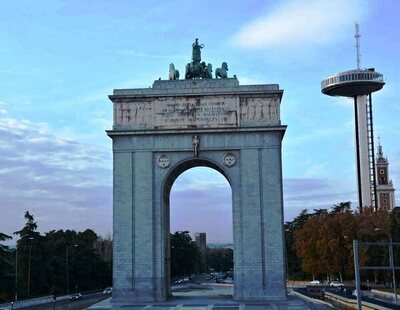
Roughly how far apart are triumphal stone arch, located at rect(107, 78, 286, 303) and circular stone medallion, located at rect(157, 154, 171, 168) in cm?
6

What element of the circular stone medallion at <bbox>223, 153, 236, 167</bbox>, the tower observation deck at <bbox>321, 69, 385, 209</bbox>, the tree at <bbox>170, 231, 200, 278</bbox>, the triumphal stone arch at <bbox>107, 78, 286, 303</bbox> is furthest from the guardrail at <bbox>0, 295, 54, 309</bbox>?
the tower observation deck at <bbox>321, 69, 385, 209</bbox>

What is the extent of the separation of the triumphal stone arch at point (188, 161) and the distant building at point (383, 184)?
3903 inches

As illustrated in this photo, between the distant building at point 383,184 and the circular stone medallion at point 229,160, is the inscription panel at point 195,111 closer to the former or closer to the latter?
the circular stone medallion at point 229,160

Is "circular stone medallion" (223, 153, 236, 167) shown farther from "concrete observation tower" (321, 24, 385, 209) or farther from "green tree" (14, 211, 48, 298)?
"concrete observation tower" (321, 24, 385, 209)

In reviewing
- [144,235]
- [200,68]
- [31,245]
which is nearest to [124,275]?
[144,235]

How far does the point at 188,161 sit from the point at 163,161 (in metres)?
1.63

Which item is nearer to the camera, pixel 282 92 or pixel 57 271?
pixel 282 92

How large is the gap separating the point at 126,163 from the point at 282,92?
1101 cm

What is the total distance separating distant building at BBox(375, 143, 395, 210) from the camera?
5236 inches

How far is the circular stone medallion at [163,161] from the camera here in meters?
39.5

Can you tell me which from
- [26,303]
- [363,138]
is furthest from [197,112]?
[363,138]

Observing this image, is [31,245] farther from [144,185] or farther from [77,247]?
[144,185]

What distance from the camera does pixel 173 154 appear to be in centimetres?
3956

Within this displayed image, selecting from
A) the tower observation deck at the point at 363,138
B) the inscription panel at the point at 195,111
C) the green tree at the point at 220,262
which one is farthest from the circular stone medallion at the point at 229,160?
the green tree at the point at 220,262
